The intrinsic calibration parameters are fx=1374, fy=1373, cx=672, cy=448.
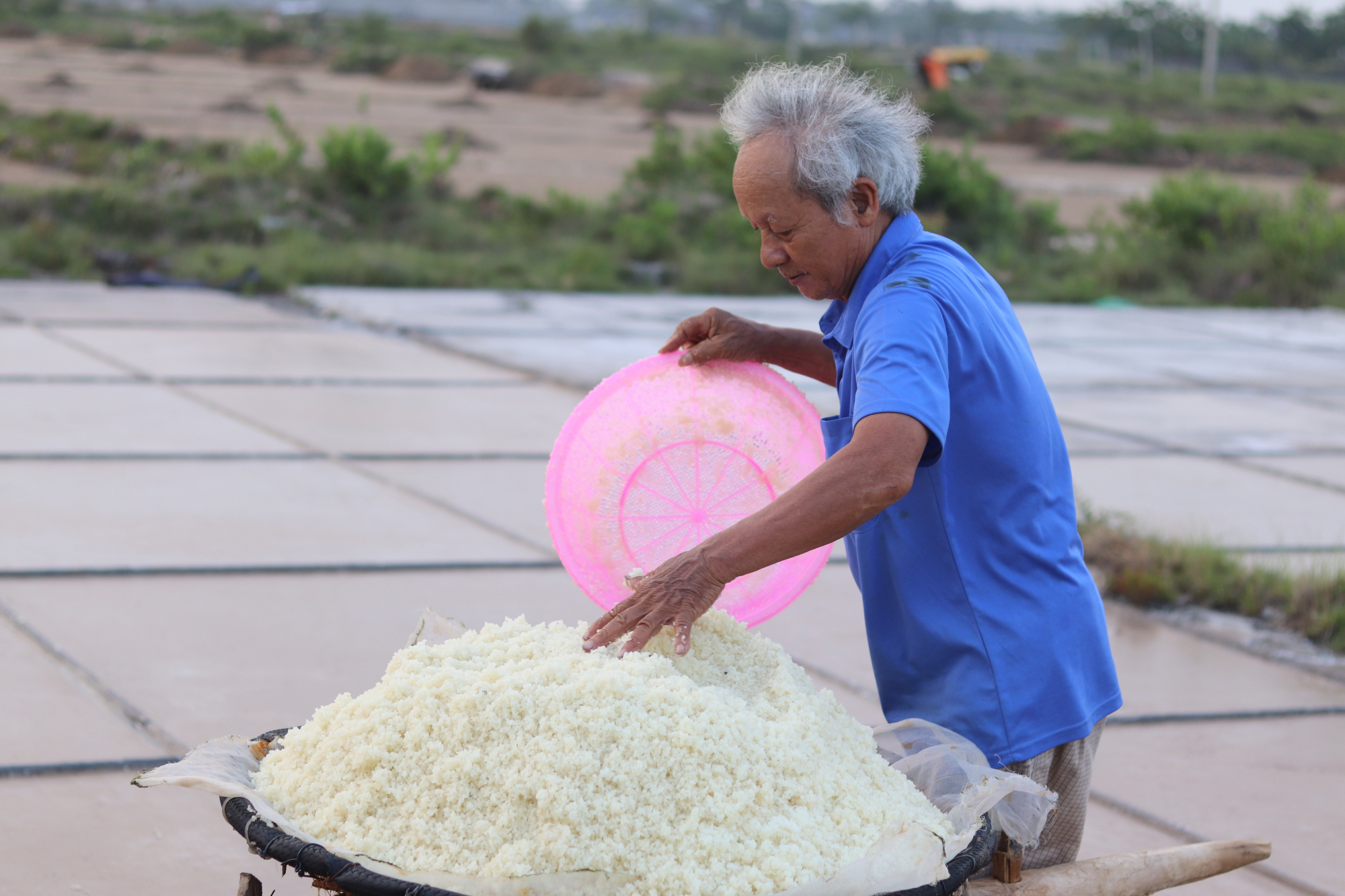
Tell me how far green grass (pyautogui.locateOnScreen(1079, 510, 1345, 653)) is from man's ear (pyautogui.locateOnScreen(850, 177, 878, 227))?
2.99 metres

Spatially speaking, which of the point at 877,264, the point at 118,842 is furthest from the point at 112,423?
the point at 877,264

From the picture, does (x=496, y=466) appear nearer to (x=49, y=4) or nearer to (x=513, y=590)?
(x=513, y=590)

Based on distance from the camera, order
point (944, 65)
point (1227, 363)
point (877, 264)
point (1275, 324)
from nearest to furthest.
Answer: point (877, 264)
point (1227, 363)
point (1275, 324)
point (944, 65)

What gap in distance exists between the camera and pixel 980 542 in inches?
82.0

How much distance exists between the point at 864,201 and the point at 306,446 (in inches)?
168

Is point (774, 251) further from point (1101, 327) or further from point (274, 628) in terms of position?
point (1101, 327)

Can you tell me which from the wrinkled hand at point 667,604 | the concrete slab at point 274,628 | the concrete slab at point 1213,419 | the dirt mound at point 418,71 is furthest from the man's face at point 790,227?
the dirt mound at point 418,71

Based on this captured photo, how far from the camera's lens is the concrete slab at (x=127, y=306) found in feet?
28.1

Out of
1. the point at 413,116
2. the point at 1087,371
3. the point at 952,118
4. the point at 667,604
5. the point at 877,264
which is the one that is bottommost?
the point at 1087,371

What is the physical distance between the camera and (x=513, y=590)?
14.3 ft

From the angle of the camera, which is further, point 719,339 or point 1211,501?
point 1211,501

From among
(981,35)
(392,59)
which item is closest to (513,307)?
(392,59)

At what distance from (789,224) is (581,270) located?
Answer: 1022cm

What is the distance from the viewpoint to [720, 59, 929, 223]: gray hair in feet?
6.61
